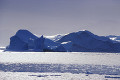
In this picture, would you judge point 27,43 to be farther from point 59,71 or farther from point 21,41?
point 59,71

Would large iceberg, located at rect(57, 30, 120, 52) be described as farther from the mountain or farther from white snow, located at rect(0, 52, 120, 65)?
white snow, located at rect(0, 52, 120, 65)

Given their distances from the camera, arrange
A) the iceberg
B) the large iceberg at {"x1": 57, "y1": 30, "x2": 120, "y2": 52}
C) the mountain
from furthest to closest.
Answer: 1. the large iceberg at {"x1": 57, "y1": 30, "x2": 120, "y2": 52}
2. the mountain
3. the iceberg

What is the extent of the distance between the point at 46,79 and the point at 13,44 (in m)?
95.8

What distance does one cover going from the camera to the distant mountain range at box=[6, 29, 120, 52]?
400ft

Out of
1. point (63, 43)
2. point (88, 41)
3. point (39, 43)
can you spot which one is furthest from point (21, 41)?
point (88, 41)

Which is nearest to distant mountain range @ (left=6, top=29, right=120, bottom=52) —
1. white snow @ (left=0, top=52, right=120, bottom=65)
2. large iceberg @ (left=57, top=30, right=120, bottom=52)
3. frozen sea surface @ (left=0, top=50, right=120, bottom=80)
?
large iceberg @ (left=57, top=30, right=120, bottom=52)

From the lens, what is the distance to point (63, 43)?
13538 cm

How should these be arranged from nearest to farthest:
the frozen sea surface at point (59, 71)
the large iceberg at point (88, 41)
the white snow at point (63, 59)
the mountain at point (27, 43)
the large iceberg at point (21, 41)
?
the frozen sea surface at point (59, 71)
the white snow at point (63, 59)
the mountain at point (27, 43)
the large iceberg at point (21, 41)
the large iceberg at point (88, 41)

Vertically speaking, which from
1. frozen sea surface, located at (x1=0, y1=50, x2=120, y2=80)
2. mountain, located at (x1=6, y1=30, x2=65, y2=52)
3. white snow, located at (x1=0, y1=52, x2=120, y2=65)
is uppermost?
mountain, located at (x1=6, y1=30, x2=65, y2=52)

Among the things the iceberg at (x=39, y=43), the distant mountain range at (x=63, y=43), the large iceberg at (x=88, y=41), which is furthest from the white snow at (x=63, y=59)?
the large iceberg at (x=88, y=41)

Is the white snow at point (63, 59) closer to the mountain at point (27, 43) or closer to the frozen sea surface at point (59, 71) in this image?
the frozen sea surface at point (59, 71)

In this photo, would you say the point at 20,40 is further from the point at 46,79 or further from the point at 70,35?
the point at 46,79

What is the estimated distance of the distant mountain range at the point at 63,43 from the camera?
12181cm

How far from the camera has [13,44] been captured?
124 m
